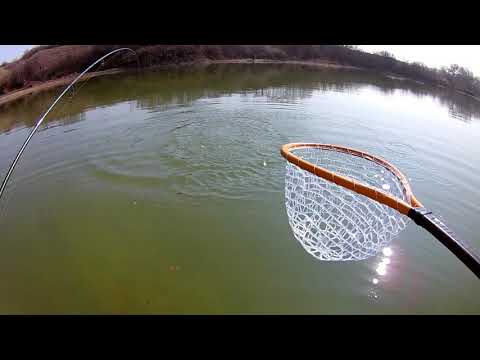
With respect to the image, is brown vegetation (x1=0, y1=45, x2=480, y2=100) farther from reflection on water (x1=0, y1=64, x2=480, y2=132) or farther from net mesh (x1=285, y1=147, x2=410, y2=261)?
net mesh (x1=285, y1=147, x2=410, y2=261)

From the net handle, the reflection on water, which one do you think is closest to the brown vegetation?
the reflection on water

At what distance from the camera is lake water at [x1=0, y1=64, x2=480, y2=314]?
13.2ft

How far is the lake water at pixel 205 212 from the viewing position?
4020 mm

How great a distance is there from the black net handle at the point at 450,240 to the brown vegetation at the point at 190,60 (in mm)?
17202

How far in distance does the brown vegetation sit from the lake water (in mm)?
5791

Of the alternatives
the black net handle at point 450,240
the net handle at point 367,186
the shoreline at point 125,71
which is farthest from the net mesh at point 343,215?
the shoreline at point 125,71

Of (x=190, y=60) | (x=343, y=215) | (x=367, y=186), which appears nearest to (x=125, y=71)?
(x=190, y=60)

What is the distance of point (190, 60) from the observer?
21312 millimetres

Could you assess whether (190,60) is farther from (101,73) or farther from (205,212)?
(205,212)

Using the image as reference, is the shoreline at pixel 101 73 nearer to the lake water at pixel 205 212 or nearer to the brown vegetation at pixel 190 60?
the brown vegetation at pixel 190 60

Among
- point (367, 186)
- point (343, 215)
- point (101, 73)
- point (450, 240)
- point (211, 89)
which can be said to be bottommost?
point (343, 215)

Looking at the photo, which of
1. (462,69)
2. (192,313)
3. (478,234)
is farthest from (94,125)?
(462,69)

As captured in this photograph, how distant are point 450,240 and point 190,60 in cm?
2139
